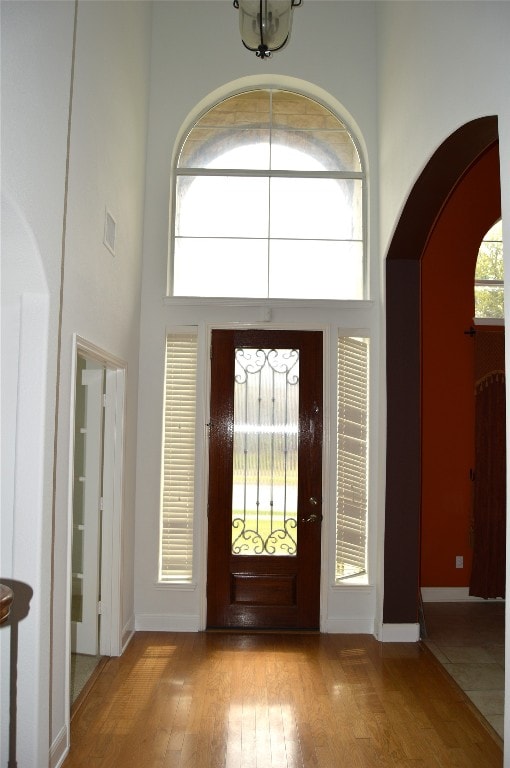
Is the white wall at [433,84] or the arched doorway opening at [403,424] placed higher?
the white wall at [433,84]

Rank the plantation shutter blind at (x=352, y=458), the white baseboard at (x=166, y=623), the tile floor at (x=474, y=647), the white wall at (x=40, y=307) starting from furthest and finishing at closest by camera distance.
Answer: the plantation shutter blind at (x=352, y=458)
the white baseboard at (x=166, y=623)
the tile floor at (x=474, y=647)
the white wall at (x=40, y=307)

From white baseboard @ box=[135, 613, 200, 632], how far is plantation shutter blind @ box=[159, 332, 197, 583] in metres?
0.28

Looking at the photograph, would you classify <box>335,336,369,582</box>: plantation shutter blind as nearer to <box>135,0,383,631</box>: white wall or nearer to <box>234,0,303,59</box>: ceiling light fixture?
<box>135,0,383,631</box>: white wall

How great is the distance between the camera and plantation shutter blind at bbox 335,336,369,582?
4848 mm

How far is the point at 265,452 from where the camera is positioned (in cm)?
492

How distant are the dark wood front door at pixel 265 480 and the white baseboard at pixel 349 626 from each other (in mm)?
140

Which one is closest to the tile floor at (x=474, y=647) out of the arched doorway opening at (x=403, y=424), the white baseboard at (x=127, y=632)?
the arched doorway opening at (x=403, y=424)

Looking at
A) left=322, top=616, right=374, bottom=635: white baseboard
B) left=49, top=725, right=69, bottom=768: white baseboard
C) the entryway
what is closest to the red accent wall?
left=322, top=616, right=374, bottom=635: white baseboard

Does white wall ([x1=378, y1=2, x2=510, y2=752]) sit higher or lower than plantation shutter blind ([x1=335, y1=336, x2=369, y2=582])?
higher

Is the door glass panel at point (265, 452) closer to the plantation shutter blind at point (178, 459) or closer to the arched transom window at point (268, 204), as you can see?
the plantation shutter blind at point (178, 459)

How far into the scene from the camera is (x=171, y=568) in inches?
189

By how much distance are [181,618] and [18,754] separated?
2186 mm

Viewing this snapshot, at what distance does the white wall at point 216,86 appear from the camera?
495 centimetres

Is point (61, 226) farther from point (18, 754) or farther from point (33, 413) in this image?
point (18, 754)
